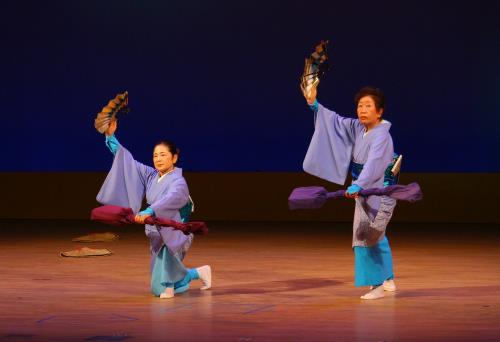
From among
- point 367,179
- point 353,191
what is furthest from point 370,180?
point 353,191

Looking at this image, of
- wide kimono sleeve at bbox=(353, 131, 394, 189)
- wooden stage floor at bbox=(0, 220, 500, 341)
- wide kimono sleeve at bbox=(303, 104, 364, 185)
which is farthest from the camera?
wide kimono sleeve at bbox=(303, 104, 364, 185)

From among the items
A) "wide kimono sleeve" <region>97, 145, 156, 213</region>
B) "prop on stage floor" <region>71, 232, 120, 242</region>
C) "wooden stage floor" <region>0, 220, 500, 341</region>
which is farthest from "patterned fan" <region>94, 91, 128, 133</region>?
"prop on stage floor" <region>71, 232, 120, 242</region>

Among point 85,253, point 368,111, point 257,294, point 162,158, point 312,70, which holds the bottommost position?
Answer: point 257,294

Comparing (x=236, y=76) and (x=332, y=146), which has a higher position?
(x=236, y=76)

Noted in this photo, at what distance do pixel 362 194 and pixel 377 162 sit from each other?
0.20 meters

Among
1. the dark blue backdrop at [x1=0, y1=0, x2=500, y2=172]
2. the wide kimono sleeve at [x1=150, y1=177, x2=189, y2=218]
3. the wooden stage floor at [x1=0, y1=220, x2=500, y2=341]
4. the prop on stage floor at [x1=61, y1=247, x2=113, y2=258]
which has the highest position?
the dark blue backdrop at [x1=0, y1=0, x2=500, y2=172]

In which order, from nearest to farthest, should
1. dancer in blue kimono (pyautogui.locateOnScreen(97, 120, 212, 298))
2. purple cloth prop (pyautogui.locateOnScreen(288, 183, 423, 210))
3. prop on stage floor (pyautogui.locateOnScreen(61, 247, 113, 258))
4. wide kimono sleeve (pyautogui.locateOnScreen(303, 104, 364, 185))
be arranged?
purple cloth prop (pyautogui.locateOnScreen(288, 183, 423, 210))
dancer in blue kimono (pyautogui.locateOnScreen(97, 120, 212, 298))
wide kimono sleeve (pyautogui.locateOnScreen(303, 104, 364, 185))
prop on stage floor (pyautogui.locateOnScreen(61, 247, 113, 258))

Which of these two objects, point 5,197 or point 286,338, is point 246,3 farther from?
point 286,338

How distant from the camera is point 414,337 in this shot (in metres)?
3.77

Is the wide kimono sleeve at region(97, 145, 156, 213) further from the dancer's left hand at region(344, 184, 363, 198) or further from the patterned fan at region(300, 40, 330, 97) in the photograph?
the dancer's left hand at region(344, 184, 363, 198)

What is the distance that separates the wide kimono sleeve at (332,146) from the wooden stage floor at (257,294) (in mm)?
648

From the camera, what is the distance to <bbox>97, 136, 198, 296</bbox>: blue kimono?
479cm

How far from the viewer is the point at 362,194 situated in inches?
183

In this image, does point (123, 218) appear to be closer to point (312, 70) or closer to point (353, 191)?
point (353, 191)
